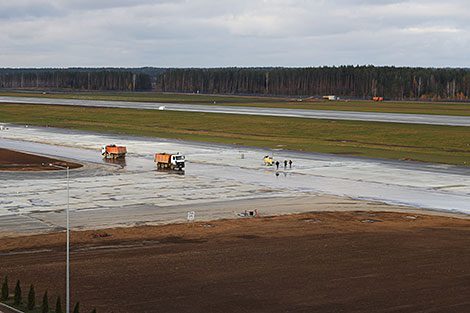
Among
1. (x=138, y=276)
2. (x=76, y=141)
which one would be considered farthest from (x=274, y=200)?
(x=76, y=141)

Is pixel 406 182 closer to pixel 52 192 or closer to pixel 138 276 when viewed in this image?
pixel 52 192

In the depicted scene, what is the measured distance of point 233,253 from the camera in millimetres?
43188

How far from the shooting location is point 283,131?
441ft

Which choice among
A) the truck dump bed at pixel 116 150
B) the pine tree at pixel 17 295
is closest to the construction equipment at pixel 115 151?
the truck dump bed at pixel 116 150

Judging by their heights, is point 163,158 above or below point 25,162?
above

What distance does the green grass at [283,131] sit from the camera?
104375mm

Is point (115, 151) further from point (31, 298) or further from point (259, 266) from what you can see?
point (31, 298)

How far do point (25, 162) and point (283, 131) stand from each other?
5932 cm

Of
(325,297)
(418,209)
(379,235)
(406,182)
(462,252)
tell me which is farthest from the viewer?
(406,182)

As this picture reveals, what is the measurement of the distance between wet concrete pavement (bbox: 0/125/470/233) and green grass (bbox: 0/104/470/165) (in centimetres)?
1155

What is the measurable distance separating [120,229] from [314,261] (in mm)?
15522

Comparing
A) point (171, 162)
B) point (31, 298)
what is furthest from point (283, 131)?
point (31, 298)

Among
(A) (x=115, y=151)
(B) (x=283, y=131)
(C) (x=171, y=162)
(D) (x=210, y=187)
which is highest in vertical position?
(B) (x=283, y=131)

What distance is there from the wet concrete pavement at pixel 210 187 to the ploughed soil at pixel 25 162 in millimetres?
3025
